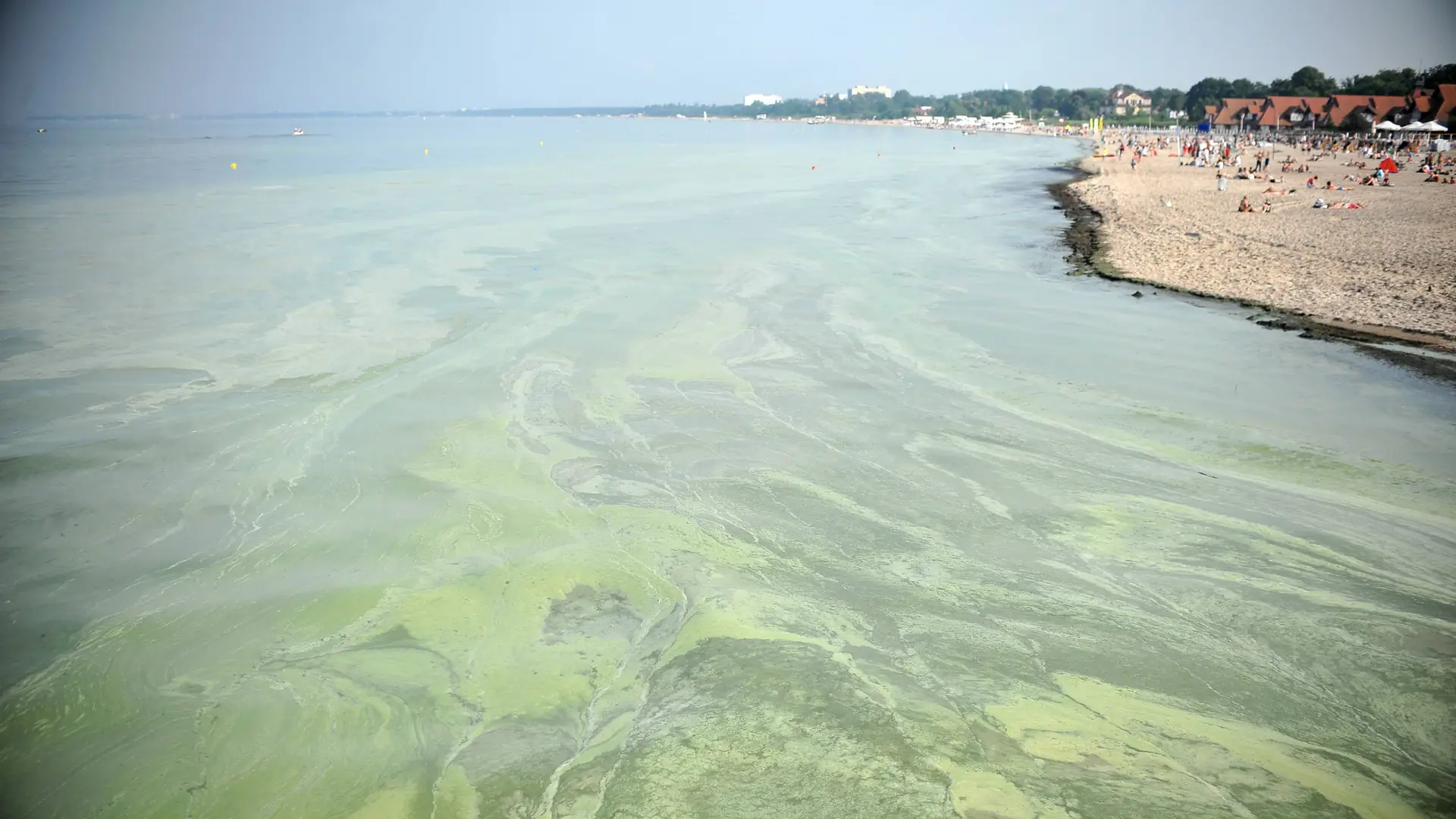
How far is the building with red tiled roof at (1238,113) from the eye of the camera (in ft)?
301

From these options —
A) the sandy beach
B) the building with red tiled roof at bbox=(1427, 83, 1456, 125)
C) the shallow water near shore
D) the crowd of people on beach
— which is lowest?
the shallow water near shore

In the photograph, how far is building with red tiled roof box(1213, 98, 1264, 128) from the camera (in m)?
91.6

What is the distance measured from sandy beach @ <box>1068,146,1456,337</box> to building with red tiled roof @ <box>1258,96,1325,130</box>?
56265 mm

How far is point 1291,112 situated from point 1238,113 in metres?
8.97

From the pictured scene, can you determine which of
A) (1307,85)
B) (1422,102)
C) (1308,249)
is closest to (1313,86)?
(1307,85)

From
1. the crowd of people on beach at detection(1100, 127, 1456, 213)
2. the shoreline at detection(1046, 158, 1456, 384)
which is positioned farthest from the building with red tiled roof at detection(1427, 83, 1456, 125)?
the shoreline at detection(1046, 158, 1456, 384)

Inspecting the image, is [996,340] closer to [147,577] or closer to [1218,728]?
[1218,728]

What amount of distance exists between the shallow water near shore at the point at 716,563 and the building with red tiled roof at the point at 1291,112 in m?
86.0

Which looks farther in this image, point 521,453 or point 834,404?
point 834,404

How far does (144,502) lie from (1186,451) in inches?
472

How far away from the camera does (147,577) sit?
26.0ft

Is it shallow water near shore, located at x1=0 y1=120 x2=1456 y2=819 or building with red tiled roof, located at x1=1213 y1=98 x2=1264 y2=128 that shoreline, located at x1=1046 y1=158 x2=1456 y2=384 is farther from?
building with red tiled roof, located at x1=1213 y1=98 x2=1264 y2=128

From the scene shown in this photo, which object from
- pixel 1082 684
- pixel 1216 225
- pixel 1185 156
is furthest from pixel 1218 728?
pixel 1185 156

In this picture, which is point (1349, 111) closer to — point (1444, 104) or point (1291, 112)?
point (1291, 112)
